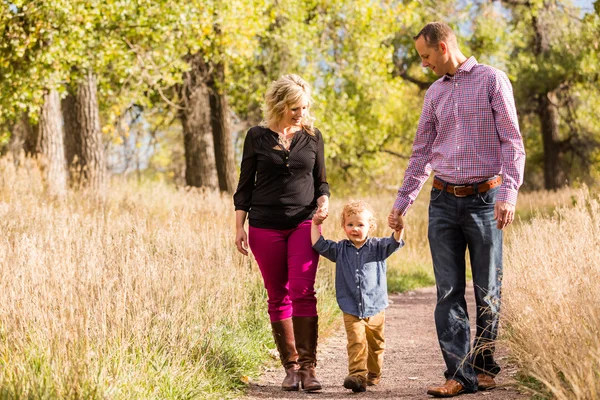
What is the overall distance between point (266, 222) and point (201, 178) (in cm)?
1382

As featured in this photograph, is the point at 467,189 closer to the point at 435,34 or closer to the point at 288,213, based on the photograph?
the point at 435,34

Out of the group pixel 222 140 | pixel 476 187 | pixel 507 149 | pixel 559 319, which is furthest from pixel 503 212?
pixel 222 140

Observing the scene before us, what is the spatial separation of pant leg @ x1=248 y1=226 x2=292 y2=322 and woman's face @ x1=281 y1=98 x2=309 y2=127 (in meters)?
0.74

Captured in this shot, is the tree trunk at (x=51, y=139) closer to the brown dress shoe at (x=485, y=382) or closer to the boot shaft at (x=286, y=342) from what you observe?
the boot shaft at (x=286, y=342)

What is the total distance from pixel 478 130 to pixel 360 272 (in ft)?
4.12

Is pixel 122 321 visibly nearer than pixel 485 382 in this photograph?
Yes

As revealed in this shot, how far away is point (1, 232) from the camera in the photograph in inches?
270

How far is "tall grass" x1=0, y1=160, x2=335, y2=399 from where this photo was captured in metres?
4.28

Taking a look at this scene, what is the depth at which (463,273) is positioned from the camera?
5.20 metres

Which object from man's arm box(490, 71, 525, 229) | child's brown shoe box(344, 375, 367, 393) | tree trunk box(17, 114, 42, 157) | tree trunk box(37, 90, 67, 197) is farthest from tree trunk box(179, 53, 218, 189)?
man's arm box(490, 71, 525, 229)

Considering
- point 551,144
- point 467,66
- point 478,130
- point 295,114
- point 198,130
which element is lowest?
point 551,144

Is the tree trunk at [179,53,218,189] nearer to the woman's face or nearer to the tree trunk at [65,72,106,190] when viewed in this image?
the tree trunk at [65,72,106,190]

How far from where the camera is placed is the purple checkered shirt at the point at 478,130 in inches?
191

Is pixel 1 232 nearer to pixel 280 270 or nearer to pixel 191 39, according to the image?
pixel 280 270
